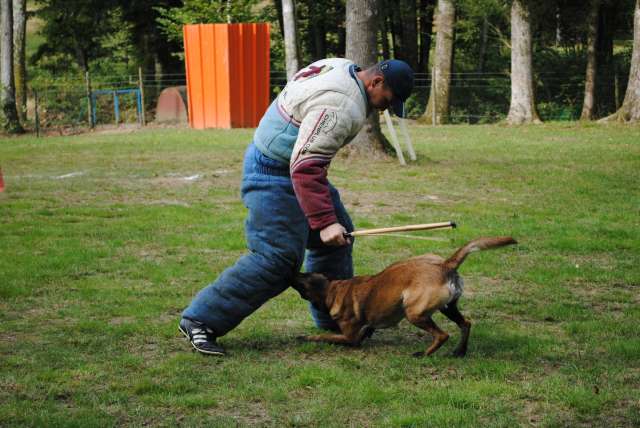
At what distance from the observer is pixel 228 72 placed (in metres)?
27.7

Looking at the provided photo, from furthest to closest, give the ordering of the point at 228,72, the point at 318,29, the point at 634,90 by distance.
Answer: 1. the point at 318,29
2. the point at 228,72
3. the point at 634,90

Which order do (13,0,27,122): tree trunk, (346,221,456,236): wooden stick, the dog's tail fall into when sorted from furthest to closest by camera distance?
1. (13,0,27,122): tree trunk
2. the dog's tail
3. (346,221,456,236): wooden stick

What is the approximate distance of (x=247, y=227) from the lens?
17.7 feet

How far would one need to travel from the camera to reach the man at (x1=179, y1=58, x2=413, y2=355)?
4.84 metres

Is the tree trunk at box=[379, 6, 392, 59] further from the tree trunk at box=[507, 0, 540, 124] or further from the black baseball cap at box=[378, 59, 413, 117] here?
the black baseball cap at box=[378, 59, 413, 117]

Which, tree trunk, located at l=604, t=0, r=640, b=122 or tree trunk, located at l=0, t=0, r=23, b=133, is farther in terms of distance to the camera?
tree trunk, located at l=0, t=0, r=23, b=133

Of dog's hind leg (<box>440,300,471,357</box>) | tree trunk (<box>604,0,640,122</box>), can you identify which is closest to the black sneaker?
dog's hind leg (<box>440,300,471,357</box>)

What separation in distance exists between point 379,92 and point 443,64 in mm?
25403

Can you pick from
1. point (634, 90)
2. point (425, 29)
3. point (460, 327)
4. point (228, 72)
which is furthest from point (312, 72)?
point (425, 29)

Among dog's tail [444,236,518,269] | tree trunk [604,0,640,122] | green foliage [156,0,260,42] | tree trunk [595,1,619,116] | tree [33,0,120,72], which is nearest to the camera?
dog's tail [444,236,518,269]

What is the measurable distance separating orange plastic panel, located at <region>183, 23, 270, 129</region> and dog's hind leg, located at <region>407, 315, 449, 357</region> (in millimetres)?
22901

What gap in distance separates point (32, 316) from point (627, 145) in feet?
48.3

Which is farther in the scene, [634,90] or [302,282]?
[634,90]

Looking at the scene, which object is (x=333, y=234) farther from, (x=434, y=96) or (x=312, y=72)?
(x=434, y=96)
